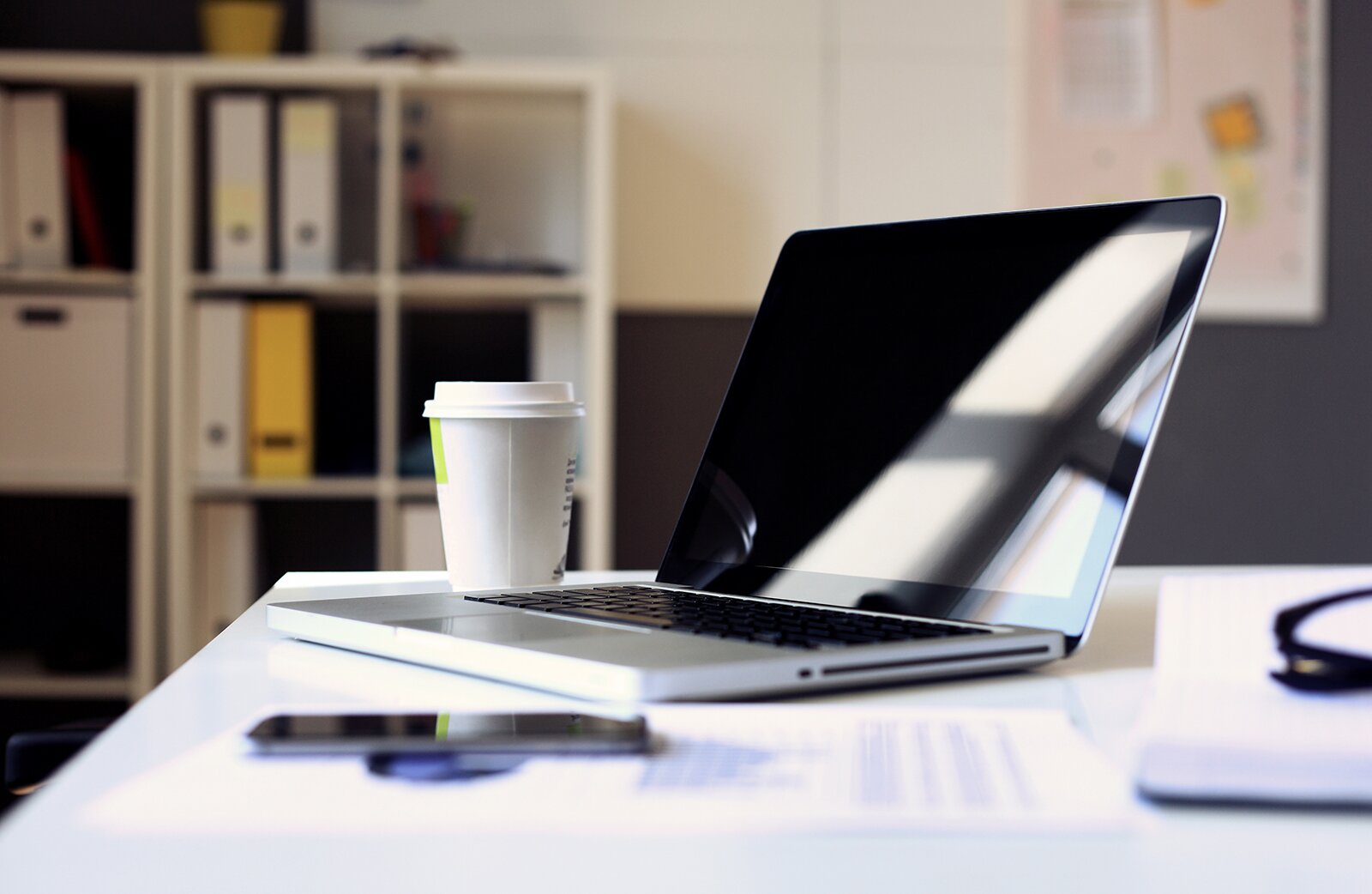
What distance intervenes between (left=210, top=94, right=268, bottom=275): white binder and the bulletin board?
A: 64.5 inches

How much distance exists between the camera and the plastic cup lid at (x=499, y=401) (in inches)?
34.2

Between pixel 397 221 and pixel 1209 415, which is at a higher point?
pixel 397 221

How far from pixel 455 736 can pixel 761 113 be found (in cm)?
253

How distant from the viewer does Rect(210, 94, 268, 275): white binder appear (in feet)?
8.10

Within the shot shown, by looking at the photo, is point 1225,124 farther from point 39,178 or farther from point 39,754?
point 39,754

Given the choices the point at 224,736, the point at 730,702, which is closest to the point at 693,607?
the point at 730,702

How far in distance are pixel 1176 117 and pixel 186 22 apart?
220 centimetres

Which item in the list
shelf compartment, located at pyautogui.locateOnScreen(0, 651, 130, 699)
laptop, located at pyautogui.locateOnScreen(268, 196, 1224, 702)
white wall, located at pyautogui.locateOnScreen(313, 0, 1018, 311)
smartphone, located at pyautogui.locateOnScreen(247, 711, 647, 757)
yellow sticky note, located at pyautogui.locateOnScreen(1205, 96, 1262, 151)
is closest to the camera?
smartphone, located at pyautogui.locateOnScreen(247, 711, 647, 757)

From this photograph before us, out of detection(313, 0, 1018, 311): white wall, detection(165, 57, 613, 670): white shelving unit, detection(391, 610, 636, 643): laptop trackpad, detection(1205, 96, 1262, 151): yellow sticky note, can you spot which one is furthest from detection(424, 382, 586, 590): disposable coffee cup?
detection(1205, 96, 1262, 151): yellow sticky note

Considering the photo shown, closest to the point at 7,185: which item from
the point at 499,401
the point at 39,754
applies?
the point at 39,754

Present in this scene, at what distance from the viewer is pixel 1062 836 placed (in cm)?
36

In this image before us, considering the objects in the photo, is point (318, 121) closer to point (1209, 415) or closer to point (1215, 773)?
point (1209, 415)

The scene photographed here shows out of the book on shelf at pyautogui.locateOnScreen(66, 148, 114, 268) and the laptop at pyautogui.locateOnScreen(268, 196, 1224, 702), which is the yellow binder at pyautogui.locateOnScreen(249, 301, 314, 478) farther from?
the laptop at pyautogui.locateOnScreen(268, 196, 1224, 702)

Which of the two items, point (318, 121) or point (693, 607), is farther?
point (318, 121)
